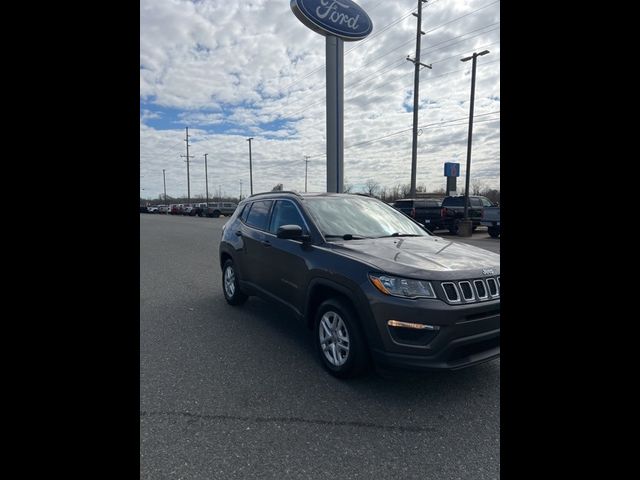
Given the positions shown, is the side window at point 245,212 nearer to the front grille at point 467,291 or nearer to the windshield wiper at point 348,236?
the windshield wiper at point 348,236

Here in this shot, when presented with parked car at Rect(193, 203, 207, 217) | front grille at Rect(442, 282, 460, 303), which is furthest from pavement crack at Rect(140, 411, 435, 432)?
parked car at Rect(193, 203, 207, 217)

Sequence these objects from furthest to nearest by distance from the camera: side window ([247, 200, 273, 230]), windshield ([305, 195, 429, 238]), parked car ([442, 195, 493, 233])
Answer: parked car ([442, 195, 493, 233]), side window ([247, 200, 273, 230]), windshield ([305, 195, 429, 238])

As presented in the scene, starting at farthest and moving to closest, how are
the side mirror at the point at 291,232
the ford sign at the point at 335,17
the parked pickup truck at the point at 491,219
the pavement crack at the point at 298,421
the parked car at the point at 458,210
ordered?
the parked car at the point at 458,210
the parked pickup truck at the point at 491,219
the ford sign at the point at 335,17
the side mirror at the point at 291,232
the pavement crack at the point at 298,421

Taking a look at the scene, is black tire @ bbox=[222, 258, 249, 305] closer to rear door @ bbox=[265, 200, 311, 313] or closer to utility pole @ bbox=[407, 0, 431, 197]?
rear door @ bbox=[265, 200, 311, 313]

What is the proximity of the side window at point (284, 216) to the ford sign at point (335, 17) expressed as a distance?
1129 centimetres

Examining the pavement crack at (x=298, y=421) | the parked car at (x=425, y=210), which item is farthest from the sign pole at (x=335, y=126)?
the pavement crack at (x=298, y=421)

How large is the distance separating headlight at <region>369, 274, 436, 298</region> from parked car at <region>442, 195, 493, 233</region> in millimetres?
16394

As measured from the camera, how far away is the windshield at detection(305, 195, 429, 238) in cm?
402

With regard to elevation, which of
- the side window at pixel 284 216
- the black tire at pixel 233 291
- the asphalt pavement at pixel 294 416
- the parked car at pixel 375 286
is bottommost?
the asphalt pavement at pixel 294 416

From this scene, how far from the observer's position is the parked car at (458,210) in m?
18.4

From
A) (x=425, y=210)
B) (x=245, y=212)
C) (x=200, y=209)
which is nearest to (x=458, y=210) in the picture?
(x=425, y=210)
